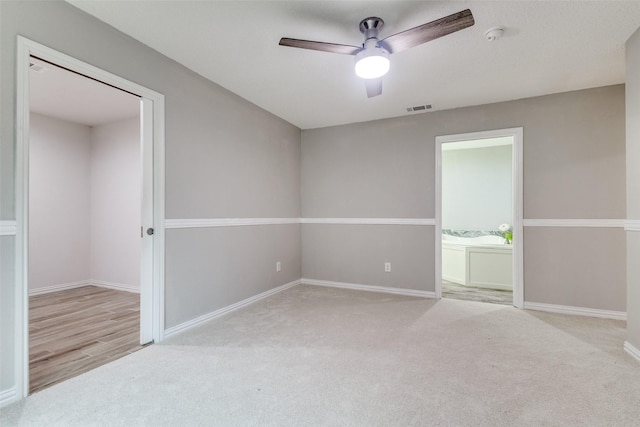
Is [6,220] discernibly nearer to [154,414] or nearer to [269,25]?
[154,414]

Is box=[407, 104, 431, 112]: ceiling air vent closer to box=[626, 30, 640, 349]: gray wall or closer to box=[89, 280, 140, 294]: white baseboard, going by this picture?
box=[626, 30, 640, 349]: gray wall

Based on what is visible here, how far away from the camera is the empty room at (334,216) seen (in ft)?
5.63

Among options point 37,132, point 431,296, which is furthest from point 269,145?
point 37,132

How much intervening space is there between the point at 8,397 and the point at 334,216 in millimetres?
3568

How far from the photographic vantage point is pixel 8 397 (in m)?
1.65

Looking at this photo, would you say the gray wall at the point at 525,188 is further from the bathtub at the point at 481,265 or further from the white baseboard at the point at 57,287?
the white baseboard at the point at 57,287

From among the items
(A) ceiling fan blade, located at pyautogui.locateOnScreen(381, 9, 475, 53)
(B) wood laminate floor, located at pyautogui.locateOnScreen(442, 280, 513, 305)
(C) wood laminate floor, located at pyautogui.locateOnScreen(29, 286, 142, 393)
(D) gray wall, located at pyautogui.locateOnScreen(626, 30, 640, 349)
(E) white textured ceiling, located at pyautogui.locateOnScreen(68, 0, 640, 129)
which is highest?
(E) white textured ceiling, located at pyautogui.locateOnScreen(68, 0, 640, 129)

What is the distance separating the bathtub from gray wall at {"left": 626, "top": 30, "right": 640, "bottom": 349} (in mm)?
2077

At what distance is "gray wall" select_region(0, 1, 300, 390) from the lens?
1.68m

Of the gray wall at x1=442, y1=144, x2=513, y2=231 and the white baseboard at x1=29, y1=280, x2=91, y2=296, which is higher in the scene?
the gray wall at x1=442, y1=144, x2=513, y2=231

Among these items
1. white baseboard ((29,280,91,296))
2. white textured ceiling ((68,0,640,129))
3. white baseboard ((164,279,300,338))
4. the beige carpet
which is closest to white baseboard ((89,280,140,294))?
white baseboard ((29,280,91,296))

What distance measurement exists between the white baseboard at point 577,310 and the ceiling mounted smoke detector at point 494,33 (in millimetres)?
2799

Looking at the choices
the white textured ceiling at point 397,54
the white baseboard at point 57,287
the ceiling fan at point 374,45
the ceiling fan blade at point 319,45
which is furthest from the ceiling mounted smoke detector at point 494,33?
the white baseboard at point 57,287

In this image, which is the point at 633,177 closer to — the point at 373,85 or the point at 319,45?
the point at 373,85
